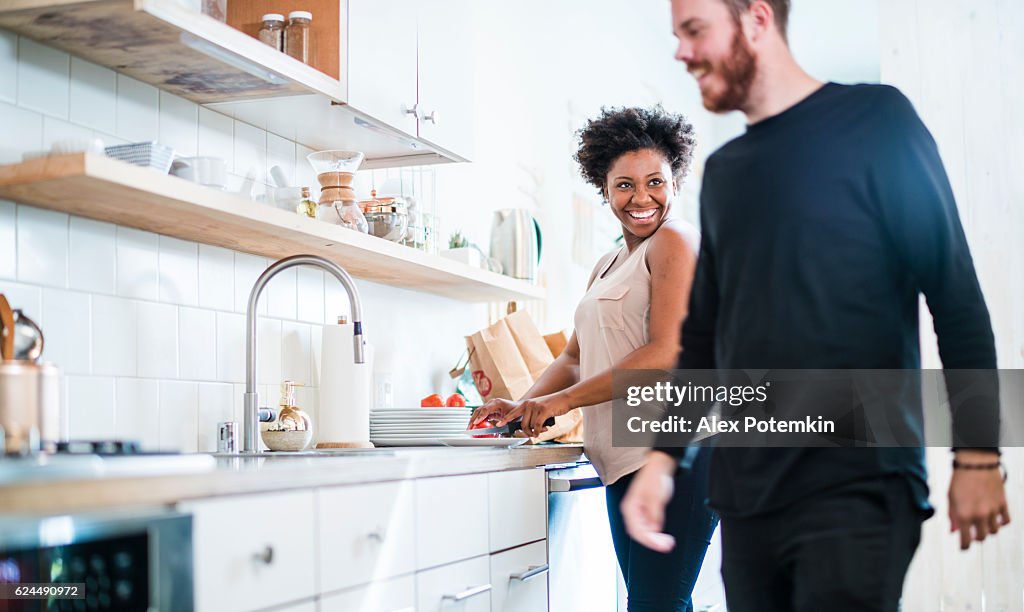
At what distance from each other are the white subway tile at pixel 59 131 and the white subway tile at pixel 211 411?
1.80 ft

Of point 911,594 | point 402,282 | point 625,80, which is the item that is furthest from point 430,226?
point 625,80

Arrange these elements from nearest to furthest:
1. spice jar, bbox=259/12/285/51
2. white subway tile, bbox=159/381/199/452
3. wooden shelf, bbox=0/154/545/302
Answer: wooden shelf, bbox=0/154/545/302 → white subway tile, bbox=159/381/199/452 → spice jar, bbox=259/12/285/51

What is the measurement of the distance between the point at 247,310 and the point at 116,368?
1.03 ft

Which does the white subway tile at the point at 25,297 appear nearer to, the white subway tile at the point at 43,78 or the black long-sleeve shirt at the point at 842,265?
the white subway tile at the point at 43,78

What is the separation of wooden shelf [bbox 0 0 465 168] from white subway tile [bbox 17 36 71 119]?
0.8 inches

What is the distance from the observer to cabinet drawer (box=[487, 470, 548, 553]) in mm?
1981

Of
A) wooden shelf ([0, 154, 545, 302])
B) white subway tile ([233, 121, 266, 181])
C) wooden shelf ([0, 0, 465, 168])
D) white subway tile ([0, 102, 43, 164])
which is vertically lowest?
wooden shelf ([0, 154, 545, 302])

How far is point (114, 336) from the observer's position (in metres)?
1.90

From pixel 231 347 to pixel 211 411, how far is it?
0.49 feet

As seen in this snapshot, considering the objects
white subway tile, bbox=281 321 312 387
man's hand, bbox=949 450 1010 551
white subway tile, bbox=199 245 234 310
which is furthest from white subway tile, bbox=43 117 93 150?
man's hand, bbox=949 450 1010 551

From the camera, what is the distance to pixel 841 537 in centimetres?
123

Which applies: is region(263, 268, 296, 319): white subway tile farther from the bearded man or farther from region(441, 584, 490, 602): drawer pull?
the bearded man

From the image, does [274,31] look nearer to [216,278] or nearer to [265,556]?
[216,278]

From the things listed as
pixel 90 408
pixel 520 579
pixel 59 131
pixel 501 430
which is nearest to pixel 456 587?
pixel 520 579
